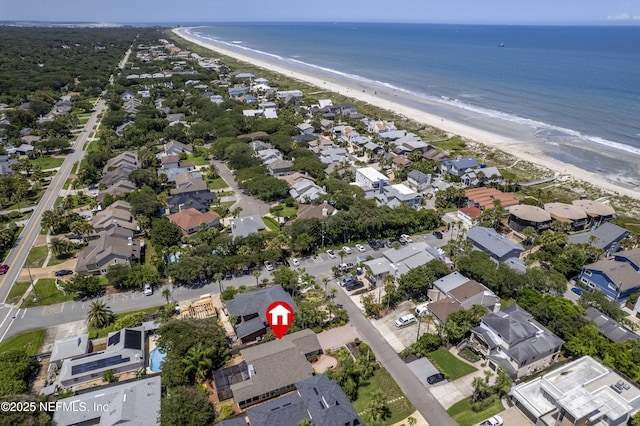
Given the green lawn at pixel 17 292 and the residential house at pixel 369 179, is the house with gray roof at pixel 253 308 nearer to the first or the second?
the green lawn at pixel 17 292

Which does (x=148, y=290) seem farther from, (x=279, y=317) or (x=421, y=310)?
(x=421, y=310)

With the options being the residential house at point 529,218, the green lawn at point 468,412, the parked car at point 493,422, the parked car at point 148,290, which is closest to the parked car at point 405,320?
the green lawn at point 468,412

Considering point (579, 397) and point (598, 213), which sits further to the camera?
point (598, 213)

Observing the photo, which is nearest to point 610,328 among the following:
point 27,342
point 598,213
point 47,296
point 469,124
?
point 598,213

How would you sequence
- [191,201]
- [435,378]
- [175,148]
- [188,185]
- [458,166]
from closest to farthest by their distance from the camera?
[435,378] < [191,201] < [188,185] < [458,166] < [175,148]

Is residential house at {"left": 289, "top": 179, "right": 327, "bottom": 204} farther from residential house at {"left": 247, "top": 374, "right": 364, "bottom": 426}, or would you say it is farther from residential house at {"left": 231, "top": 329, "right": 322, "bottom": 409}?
residential house at {"left": 247, "top": 374, "right": 364, "bottom": 426}

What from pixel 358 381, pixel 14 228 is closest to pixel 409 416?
pixel 358 381

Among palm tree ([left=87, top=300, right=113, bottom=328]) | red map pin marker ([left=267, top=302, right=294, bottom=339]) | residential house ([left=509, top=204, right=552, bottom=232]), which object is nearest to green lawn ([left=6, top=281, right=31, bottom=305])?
palm tree ([left=87, top=300, right=113, bottom=328])
